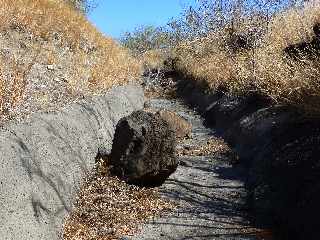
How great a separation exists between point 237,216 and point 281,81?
338 centimetres

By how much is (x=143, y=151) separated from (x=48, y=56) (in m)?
3.89

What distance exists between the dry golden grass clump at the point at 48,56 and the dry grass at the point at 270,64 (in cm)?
297

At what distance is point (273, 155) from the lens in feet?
25.4

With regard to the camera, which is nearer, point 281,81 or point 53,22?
point 281,81

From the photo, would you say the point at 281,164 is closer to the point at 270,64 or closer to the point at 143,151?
the point at 143,151

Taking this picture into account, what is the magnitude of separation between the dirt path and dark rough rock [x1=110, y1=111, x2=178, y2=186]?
0.32 meters

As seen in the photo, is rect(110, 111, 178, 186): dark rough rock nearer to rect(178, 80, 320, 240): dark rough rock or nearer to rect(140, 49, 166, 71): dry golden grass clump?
rect(178, 80, 320, 240): dark rough rock

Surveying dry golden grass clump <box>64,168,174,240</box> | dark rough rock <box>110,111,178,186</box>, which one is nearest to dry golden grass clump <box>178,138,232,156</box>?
dark rough rock <box>110,111,178,186</box>

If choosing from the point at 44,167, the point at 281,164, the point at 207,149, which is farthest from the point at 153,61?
the point at 44,167

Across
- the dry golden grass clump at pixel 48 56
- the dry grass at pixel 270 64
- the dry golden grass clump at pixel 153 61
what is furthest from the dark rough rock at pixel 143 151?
the dry golden grass clump at pixel 153 61

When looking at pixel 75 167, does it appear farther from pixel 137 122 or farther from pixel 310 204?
pixel 310 204

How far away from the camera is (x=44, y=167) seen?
562 centimetres

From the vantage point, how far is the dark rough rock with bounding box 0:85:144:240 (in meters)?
4.61

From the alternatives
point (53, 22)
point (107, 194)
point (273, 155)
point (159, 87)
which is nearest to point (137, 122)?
point (107, 194)
